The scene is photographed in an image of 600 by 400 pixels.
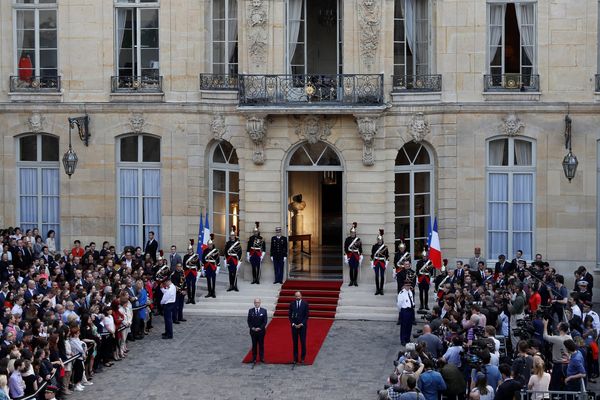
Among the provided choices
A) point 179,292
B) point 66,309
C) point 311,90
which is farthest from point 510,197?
point 66,309

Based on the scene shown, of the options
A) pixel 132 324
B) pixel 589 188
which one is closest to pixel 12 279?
pixel 132 324

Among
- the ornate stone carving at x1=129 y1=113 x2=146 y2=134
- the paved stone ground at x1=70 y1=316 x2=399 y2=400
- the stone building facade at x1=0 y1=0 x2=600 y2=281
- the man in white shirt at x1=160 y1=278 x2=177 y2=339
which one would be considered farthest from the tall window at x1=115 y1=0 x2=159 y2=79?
the paved stone ground at x1=70 y1=316 x2=399 y2=400

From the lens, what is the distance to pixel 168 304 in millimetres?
33375

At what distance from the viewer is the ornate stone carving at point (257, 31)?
124 feet

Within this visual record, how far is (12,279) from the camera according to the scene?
32.1 m

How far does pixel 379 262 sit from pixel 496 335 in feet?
25.7

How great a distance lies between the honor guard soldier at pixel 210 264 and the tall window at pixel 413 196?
18.0 ft

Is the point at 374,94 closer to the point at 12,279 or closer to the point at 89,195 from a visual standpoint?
the point at 89,195

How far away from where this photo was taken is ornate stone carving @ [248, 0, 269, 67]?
3772 centimetres

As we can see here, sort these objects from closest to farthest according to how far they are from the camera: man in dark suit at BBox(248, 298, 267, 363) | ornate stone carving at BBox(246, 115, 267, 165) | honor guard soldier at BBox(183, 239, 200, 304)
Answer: man in dark suit at BBox(248, 298, 267, 363) < honor guard soldier at BBox(183, 239, 200, 304) < ornate stone carving at BBox(246, 115, 267, 165)

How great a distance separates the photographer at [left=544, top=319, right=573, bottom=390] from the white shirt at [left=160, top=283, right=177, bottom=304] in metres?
10.5

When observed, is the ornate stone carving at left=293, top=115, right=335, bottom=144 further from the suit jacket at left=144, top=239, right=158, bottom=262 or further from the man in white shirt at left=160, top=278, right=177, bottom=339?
the man in white shirt at left=160, top=278, right=177, bottom=339

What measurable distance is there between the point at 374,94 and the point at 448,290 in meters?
7.38

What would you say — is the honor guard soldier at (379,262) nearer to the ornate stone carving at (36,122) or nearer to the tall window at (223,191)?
the tall window at (223,191)
